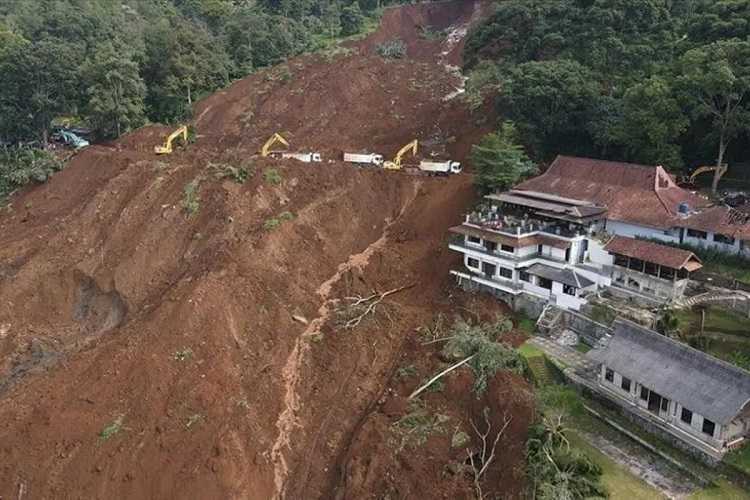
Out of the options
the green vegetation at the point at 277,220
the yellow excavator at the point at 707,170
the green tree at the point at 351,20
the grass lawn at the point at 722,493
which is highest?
the green tree at the point at 351,20

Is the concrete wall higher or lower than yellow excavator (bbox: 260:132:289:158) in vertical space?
lower

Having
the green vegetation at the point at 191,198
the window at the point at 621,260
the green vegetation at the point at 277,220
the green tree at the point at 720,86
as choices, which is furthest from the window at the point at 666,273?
the green vegetation at the point at 191,198

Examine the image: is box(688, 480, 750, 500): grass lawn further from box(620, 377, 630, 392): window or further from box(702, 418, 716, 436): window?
box(620, 377, 630, 392): window

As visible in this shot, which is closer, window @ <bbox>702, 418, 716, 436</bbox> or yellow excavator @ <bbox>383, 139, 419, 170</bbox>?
window @ <bbox>702, 418, 716, 436</bbox>

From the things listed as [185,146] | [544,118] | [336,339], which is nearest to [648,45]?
[544,118]

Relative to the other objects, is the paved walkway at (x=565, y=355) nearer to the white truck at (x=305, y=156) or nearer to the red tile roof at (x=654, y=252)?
the red tile roof at (x=654, y=252)

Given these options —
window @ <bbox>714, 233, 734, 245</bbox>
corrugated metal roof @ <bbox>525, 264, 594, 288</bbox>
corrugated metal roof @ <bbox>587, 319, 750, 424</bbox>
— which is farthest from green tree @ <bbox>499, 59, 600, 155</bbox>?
corrugated metal roof @ <bbox>587, 319, 750, 424</bbox>
